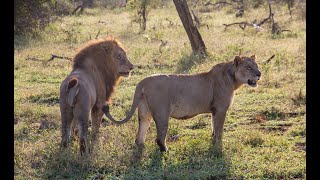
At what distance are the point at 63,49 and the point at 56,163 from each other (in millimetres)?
8442

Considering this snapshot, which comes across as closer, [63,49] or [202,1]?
[63,49]

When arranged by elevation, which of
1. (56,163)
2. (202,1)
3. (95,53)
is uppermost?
(202,1)

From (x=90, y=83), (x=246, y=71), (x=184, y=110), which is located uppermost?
(x=246, y=71)

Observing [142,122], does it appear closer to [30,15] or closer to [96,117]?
[96,117]

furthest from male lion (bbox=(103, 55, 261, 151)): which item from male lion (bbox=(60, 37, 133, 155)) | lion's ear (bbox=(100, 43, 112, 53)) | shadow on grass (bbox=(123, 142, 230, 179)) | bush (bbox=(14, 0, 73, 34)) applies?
bush (bbox=(14, 0, 73, 34))

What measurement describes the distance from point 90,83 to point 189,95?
1.03m

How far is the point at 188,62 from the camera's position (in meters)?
11.8

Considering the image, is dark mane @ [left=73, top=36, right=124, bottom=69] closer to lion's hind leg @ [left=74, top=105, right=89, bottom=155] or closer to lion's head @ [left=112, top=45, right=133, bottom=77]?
lion's head @ [left=112, top=45, right=133, bottom=77]

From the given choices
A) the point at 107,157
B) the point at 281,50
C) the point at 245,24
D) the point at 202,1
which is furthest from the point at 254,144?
the point at 202,1

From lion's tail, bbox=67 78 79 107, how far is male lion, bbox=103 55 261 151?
1.14 feet

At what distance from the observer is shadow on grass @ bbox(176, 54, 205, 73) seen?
1126 centimetres

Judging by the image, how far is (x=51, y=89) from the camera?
9.34m


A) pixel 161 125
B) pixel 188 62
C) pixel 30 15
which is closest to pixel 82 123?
pixel 161 125
